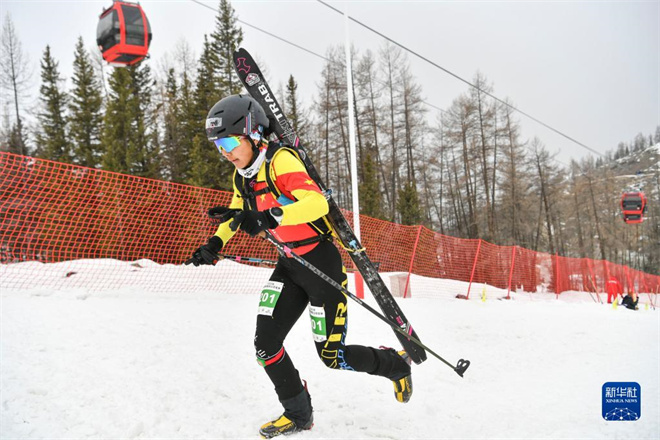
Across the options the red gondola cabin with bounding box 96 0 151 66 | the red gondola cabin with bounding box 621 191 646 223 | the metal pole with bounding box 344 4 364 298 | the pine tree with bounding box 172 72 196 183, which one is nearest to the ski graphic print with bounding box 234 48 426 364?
the red gondola cabin with bounding box 96 0 151 66

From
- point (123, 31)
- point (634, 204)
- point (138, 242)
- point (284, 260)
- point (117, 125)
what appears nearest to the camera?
point (284, 260)

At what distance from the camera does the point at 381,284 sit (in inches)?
133

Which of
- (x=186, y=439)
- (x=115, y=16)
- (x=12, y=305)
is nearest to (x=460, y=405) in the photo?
(x=186, y=439)

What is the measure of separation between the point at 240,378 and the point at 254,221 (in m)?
1.97

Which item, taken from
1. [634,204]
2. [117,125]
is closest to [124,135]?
[117,125]

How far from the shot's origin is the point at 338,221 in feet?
10.3

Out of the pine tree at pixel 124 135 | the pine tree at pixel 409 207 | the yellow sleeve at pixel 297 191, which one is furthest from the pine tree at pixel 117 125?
the yellow sleeve at pixel 297 191

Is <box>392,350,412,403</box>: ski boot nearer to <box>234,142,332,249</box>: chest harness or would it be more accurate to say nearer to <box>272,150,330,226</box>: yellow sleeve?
<box>234,142,332,249</box>: chest harness

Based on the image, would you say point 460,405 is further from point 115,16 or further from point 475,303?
point 115,16

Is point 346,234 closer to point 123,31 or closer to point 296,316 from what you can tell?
point 296,316

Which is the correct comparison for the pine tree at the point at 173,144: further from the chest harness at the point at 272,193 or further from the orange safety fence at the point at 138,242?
the chest harness at the point at 272,193

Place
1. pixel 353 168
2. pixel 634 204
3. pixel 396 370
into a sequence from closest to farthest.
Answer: pixel 396 370 < pixel 353 168 < pixel 634 204

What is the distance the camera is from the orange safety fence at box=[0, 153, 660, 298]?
23.5 ft

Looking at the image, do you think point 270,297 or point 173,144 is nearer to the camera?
point 270,297
